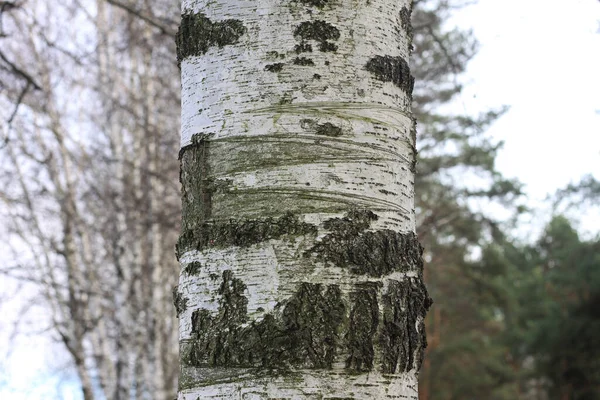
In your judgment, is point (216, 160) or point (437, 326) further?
point (437, 326)

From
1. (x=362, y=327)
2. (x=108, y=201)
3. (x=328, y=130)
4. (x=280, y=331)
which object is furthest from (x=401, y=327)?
(x=108, y=201)

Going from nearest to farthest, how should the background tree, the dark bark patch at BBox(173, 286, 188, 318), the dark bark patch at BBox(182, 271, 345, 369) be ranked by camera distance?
the dark bark patch at BBox(182, 271, 345, 369)
the dark bark patch at BBox(173, 286, 188, 318)
the background tree

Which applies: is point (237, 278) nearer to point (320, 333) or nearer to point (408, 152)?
point (320, 333)

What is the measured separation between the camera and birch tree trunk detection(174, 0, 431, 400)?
39.2 inches

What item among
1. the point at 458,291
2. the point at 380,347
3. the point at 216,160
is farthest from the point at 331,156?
the point at 458,291

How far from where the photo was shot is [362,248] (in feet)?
3.41

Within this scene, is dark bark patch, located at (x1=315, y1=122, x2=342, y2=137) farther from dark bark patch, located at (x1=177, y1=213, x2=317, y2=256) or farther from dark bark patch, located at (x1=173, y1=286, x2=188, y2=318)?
dark bark patch, located at (x1=173, y1=286, x2=188, y2=318)

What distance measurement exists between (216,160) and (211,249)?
15 cm

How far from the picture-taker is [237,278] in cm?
103

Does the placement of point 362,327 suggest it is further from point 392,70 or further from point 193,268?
point 392,70

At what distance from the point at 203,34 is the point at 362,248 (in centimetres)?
48

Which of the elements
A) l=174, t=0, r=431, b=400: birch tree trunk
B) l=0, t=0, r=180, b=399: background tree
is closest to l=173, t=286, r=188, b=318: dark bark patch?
l=174, t=0, r=431, b=400: birch tree trunk

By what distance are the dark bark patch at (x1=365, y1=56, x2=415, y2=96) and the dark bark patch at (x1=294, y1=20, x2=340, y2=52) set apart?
0.08 meters

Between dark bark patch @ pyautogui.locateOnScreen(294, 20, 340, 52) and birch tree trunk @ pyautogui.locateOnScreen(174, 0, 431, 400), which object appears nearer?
birch tree trunk @ pyautogui.locateOnScreen(174, 0, 431, 400)
